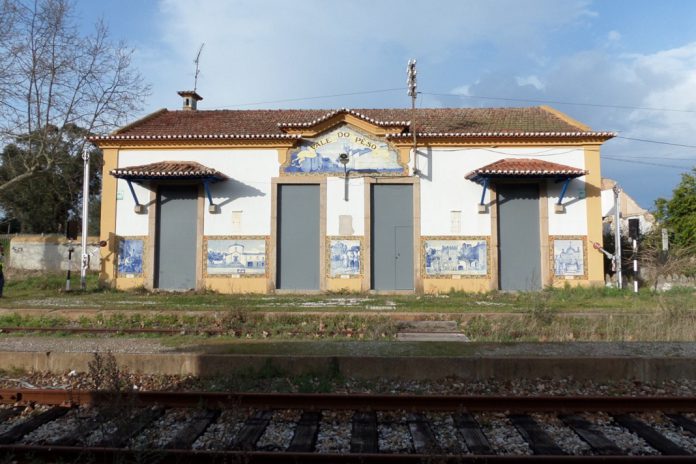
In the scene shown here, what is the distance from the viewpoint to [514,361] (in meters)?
7.17

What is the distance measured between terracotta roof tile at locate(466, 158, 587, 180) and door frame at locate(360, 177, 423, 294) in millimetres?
2237

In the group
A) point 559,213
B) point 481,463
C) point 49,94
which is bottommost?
point 481,463

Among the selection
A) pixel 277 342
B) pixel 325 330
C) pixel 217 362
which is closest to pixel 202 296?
pixel 325 330

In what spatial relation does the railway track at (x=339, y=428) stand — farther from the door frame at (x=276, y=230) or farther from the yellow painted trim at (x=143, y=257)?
the yellow painted trim at (x=143, y=257)

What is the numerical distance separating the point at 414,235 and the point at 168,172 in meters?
9.04

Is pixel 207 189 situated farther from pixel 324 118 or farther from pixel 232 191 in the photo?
pixel 324 118

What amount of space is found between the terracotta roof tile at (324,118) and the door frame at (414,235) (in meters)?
1.73

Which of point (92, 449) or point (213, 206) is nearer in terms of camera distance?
point (92, 449)

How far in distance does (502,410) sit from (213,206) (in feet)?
48.7

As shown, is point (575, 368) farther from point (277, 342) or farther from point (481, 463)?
point (277, 342)

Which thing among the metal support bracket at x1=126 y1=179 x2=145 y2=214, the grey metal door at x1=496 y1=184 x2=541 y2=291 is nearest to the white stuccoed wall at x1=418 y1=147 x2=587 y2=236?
the grey metal door at x1=496 y1=184 x2=541 y2=291

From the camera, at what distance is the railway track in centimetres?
468

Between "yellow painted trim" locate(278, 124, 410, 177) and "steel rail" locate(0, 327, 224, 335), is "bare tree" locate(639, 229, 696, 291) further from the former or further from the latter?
"steel rail" locate(0, 327, 224, 335)

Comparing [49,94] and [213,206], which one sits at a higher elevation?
[49,94]
